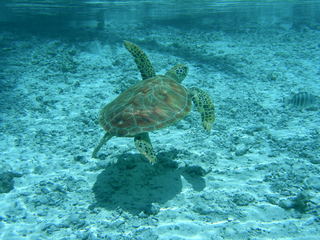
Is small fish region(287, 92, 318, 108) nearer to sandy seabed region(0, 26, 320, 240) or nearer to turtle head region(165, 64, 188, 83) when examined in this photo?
sandy seabed region(0, 26, 320, 240)

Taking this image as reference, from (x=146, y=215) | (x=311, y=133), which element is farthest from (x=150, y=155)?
(x=311, y=133)

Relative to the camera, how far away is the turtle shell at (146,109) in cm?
365

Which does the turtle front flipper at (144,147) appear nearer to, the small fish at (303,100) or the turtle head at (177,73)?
the turtle head at (177,73)

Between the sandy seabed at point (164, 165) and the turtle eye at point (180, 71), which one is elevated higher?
the turtle eye at point (180, 71)

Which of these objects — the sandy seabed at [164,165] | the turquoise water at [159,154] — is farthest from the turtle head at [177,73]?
the sandy seabed at [164,165]

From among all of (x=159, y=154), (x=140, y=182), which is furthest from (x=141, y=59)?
(x=140, y=182)

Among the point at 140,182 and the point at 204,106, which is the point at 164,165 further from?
the point at 204,106

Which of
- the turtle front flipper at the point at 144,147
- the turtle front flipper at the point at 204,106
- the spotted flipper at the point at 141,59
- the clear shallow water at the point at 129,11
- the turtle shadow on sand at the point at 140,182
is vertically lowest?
the turtle shadow on sand at the point at 140,182

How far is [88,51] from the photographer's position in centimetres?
1150

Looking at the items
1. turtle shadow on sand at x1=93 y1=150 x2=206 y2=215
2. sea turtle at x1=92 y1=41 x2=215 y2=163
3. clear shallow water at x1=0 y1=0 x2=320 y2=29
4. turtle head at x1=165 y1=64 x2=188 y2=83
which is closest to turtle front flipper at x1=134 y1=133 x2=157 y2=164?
sea turtle at x1=92 y1=41 x2=215 y2=163

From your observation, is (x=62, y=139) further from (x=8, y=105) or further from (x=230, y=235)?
(x=230, y=235)

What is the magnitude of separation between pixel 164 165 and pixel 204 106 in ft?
4.29

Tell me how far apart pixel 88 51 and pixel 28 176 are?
842cm

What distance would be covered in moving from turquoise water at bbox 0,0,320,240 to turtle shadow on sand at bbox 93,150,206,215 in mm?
18
